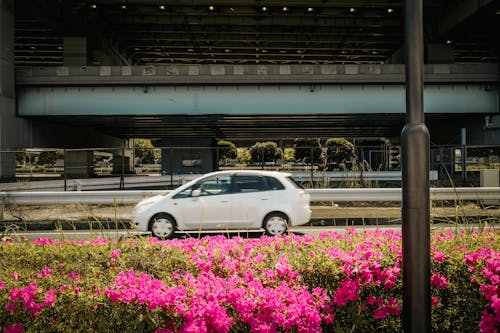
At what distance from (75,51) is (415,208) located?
34.3 metres

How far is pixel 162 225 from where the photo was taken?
9586mm

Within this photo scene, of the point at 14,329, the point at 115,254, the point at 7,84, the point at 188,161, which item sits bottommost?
the point at 14,329

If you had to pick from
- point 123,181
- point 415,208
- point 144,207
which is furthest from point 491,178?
point 415,208

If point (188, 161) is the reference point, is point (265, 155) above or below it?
above

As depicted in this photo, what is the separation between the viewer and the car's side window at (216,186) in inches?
386

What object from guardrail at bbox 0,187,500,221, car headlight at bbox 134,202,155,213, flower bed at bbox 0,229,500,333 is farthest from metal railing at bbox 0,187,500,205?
flower bed at bbox 0,229,500,333

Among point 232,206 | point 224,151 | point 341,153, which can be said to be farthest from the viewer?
point 224,151

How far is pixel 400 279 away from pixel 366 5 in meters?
29.6

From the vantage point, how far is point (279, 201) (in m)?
9.55

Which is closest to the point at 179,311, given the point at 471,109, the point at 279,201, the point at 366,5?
the point at 279,201

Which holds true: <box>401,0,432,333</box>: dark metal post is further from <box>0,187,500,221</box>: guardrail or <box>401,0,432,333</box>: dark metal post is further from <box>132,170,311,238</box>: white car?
<box>0,187,500,221</box>: guardrail

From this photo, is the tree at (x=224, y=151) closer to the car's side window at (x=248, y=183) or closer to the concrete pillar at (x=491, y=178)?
the car's side window at (x=248, y=183)

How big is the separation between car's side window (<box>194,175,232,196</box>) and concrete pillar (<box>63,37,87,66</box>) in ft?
86.6

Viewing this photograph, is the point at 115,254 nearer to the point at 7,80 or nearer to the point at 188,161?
the point at 7,80
